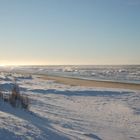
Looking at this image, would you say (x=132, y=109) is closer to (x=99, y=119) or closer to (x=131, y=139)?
(x=99, y=119)

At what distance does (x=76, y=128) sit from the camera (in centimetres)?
960

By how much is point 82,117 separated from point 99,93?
10.7m

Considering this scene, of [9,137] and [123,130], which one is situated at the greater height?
[9,137]

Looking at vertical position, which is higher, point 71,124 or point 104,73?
point 104,73

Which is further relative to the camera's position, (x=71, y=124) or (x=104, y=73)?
(x=104, y=73)

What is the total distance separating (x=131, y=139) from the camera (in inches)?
366

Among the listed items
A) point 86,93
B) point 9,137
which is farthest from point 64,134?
point 86,93

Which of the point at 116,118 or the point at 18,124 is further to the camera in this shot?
the point at 116,118

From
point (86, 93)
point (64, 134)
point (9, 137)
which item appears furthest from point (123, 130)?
point (86, 93)

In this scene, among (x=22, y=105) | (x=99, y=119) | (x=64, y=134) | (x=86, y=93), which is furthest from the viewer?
(x=86, y=93)

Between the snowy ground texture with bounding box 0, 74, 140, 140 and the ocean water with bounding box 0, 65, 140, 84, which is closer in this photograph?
the snowy ground texture with bounding box 0, 74, 140, 140

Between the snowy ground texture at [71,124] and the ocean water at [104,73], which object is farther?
the ocean water at [104,73]

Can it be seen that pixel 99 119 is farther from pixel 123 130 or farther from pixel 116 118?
pixel 123 130

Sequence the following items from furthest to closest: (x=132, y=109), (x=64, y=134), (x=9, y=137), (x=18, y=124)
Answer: (x=132, y=109)
(x=64, y=134)
(x=18, y=124)
(x=9, y=137)
